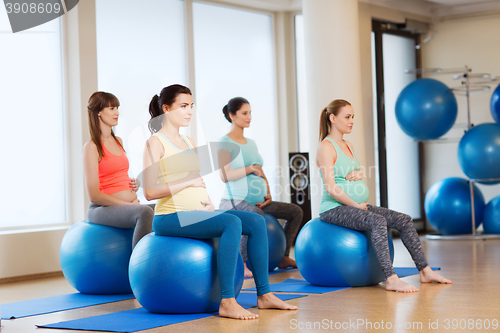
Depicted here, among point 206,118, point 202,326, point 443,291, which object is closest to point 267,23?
point 206,118

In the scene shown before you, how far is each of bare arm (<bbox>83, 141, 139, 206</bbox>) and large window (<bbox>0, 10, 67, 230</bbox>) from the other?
1462 mm

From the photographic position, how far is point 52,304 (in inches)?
140

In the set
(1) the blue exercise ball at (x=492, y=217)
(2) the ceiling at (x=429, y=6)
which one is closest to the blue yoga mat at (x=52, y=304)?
(2) the ceiling at (x=429, y=6)

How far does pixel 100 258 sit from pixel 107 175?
52cm

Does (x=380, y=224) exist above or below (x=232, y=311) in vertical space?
above

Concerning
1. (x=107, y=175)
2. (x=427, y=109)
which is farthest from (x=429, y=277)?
(x=427, y=109)

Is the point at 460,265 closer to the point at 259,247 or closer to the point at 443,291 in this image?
the point at 443,291

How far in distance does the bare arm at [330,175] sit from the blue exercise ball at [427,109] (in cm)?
298

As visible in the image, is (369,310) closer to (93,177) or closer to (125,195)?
(125,195)

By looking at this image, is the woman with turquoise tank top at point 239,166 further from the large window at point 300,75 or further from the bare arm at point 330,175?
the large window at point 300,75

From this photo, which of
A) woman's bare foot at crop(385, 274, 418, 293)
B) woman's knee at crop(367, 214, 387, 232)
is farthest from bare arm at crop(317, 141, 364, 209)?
woman's bare foot at crop(385, 274, 418, 293)

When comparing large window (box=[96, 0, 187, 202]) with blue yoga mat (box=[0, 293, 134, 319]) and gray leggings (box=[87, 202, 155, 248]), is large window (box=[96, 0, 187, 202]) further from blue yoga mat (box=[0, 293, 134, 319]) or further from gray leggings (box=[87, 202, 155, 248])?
blue yoga mat (box=[0, 293, 134, 319])

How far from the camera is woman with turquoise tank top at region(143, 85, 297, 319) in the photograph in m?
2.90

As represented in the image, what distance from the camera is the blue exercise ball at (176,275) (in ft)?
9.54
